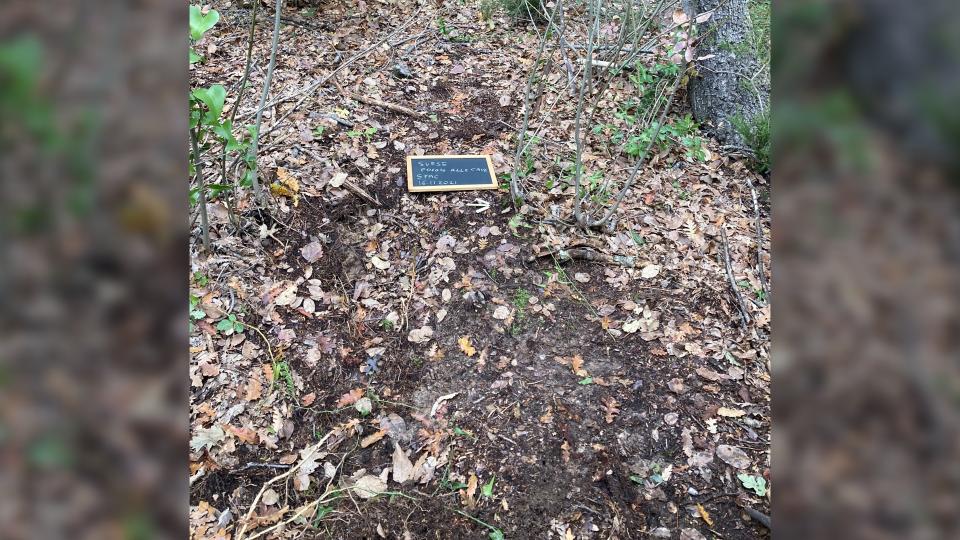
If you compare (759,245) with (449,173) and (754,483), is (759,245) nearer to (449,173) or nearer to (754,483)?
(754,483)

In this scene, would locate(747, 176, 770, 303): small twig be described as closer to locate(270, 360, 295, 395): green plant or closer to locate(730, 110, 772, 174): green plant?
locate(730, 110, 772, 174): green plant

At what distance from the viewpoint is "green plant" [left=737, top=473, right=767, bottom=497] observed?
2223 millimetres

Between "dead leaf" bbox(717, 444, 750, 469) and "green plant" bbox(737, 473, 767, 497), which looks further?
"dead leaf" bbox(717, 444, 750, 469)

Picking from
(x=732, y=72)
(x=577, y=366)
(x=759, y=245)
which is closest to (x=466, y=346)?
(x=577, y=366)

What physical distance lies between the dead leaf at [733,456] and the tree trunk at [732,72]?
2530mm

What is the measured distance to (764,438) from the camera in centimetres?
243

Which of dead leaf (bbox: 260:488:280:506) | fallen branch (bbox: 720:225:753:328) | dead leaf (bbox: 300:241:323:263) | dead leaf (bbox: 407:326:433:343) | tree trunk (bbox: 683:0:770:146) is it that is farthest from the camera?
tree trunk (bbox: 683:0:770:146)

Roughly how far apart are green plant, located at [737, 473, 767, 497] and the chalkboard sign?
2.18 meters
